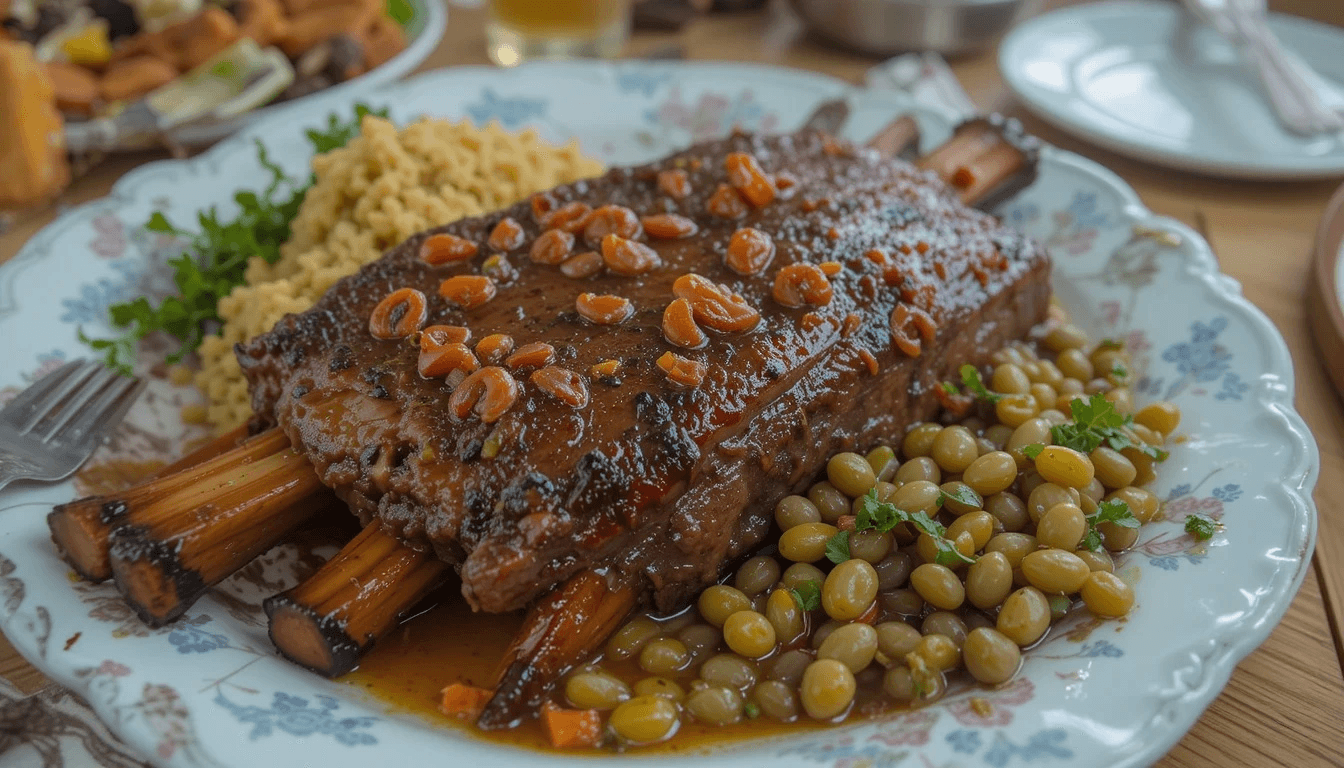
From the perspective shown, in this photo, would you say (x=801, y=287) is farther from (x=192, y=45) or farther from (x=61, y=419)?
(x=192, y=45)

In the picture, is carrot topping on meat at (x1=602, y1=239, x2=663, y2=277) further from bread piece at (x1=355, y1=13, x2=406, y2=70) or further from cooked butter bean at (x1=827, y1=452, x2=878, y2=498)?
bread piece at (x1=355, y1=13, x2=406, y2=70)

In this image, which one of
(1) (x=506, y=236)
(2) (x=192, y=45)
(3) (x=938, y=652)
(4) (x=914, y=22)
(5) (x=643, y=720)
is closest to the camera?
(5) (x=643, y=720)

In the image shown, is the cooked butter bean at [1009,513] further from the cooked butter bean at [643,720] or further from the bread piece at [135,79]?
the bread piece at [135,79]

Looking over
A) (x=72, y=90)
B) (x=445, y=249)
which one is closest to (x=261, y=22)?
(x=72, y=90)

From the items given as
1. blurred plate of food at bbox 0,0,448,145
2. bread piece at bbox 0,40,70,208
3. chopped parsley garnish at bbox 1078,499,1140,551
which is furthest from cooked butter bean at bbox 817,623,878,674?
bread piece at bbox 0,40,70,208

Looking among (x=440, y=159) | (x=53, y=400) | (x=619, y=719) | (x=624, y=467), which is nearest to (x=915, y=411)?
(x=624, y=467)

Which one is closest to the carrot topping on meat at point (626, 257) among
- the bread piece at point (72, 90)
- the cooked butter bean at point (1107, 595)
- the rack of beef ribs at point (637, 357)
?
the rack of beef ribs at point (637, 357)

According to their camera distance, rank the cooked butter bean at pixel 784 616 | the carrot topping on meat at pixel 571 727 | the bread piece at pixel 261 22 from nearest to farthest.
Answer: the carrot topping on meat at pixel 571 727 < the cooked butter bean at pixel 784 616 < the bread piece at pixel 261 22
